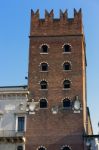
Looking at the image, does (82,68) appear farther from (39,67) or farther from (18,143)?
(18,143)

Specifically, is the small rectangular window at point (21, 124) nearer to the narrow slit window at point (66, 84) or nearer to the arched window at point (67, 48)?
the narrow slit window at point (66, 84)

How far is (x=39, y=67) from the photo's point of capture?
158ft

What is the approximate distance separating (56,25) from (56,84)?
6.70 metres

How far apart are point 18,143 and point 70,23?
546 inches

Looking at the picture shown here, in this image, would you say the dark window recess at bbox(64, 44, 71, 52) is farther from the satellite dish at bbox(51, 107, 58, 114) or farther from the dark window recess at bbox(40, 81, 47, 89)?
the satellite dish at bbox(51, 107, 58, 114)

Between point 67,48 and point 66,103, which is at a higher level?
point 67,48

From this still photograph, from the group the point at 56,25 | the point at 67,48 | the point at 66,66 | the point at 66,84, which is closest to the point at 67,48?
the point at 67,48

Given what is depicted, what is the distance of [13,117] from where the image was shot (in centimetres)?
4653

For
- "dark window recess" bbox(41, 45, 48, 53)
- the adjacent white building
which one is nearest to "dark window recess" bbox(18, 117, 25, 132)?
the adjacent white building

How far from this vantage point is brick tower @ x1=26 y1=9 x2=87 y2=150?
4525 cm

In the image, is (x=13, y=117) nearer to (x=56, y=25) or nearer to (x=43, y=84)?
(x=43, y=84)

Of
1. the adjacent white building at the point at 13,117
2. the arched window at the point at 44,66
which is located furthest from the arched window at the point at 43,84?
the adjacent white building at the point at 13,117

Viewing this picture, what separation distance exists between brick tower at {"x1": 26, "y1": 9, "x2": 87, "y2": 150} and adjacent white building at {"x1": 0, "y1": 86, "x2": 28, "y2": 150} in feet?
2.25

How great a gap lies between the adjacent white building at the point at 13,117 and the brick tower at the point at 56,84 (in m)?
0.69
